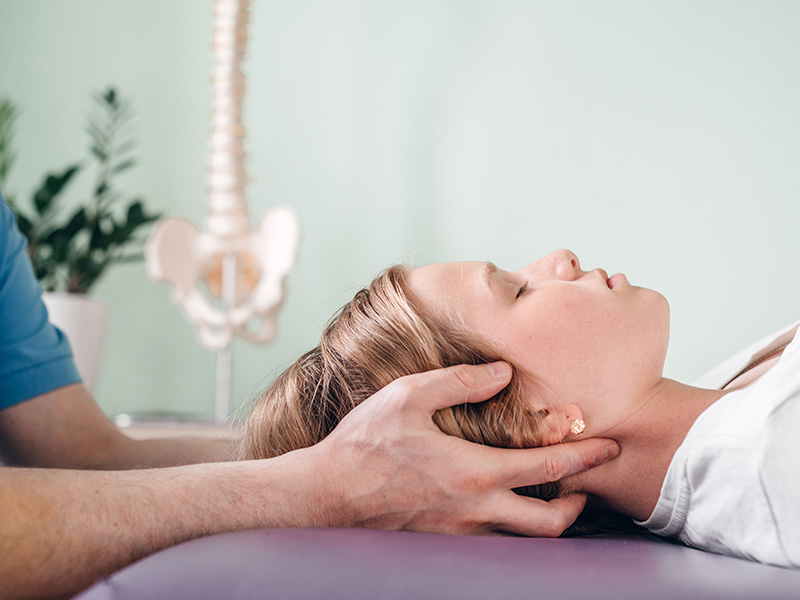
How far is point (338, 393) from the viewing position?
916 millimetres

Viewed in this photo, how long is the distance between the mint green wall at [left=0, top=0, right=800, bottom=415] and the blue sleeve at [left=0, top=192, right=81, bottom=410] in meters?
0.41

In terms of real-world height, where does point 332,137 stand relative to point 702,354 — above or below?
above

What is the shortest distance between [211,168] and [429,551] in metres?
2.09

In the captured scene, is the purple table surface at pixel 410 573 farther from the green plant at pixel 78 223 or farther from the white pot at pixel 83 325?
the green plant at pixel 78 223

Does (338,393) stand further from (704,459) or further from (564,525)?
(704,459)

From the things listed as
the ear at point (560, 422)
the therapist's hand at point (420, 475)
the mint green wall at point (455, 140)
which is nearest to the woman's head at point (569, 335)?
the ear at point (560, 422)

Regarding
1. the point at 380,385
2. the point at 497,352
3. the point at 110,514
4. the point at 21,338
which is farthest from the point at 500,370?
the point at 21,338

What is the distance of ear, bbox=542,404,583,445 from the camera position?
845 mm

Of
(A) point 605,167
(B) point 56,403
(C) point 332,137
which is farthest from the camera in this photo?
(C) point 332,137

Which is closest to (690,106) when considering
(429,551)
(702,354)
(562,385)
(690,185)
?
(690,185)

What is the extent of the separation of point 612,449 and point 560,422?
7 centimetres

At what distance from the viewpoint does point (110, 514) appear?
0.65m

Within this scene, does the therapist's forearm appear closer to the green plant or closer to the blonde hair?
the blonde hair

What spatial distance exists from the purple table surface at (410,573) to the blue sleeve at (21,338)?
810mm
